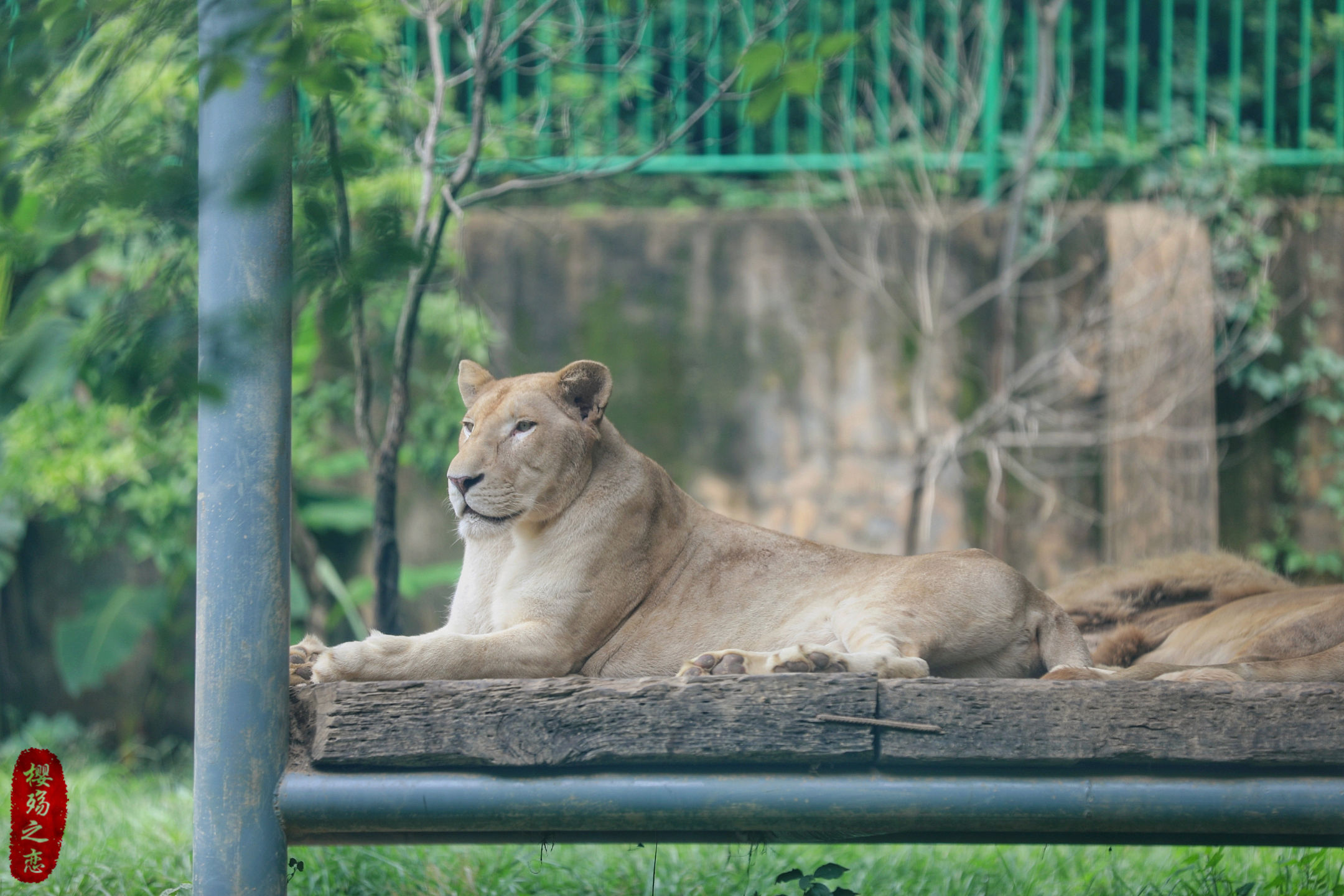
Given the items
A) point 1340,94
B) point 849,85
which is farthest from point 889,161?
point 1340,94

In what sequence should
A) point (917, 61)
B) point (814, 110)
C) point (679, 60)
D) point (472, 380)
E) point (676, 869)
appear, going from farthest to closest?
point (814, 110) < point (917, 61) < point (679, 60) < point (676, 869) < point (472, 380)

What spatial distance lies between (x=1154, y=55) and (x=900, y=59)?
1.69 meters

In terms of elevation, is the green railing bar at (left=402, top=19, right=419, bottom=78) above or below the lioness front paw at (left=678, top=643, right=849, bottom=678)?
above

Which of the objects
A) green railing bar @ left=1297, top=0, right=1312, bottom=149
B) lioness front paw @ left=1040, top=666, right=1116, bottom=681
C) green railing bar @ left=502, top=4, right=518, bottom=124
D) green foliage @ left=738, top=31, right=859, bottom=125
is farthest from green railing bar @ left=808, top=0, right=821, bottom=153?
green foliage @ left=738, top=31, right=859, bottom=125

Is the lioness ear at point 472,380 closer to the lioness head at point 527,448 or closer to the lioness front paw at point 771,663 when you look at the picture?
the lioness head at point 527,448

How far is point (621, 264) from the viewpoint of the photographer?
6.83 m

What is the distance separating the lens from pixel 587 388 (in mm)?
3252

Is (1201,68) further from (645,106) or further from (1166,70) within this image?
(645,106)

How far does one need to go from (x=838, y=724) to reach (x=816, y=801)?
0.16m

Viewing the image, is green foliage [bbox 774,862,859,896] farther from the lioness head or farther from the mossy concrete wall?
the mossy concrete wall

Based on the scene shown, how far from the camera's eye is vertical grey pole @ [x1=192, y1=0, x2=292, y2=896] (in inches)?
98.4

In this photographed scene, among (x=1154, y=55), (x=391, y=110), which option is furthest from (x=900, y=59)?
(x=391, y=110)

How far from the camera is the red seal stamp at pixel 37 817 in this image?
10.2ft

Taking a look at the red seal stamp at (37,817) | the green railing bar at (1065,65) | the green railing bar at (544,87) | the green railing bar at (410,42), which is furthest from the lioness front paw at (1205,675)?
the green railing bar at (1065,65)
